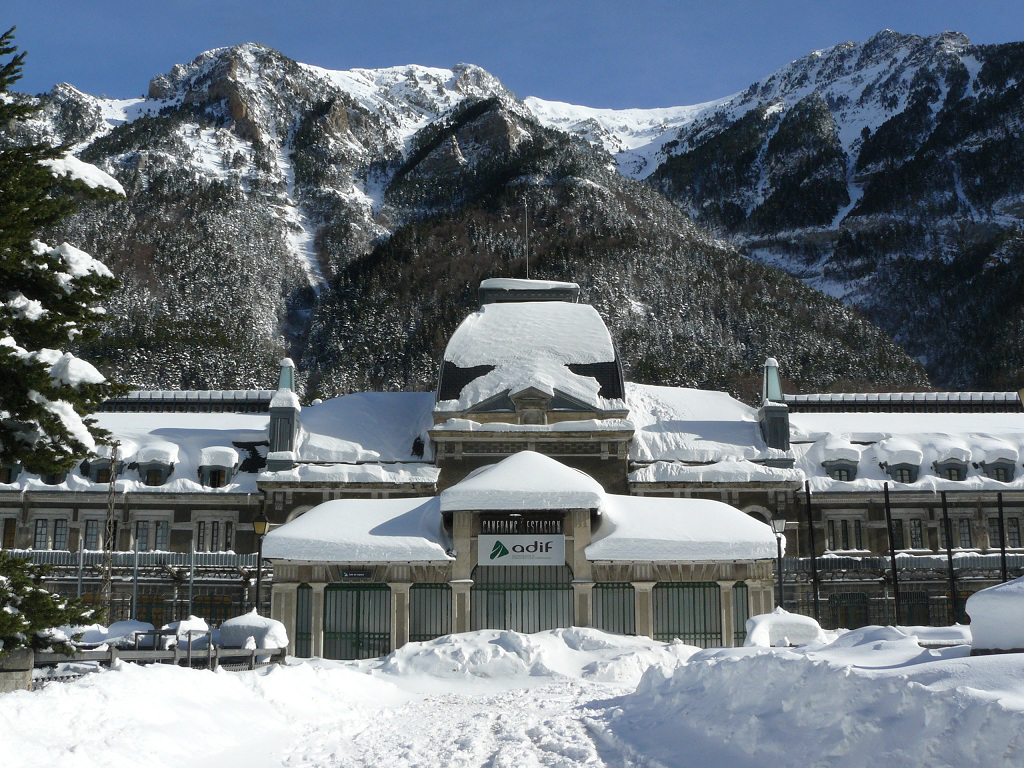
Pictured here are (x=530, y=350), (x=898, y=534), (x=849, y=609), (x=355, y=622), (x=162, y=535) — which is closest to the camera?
(x=355, y=622)

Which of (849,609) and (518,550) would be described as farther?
(849,609)

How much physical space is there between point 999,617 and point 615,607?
828 inches

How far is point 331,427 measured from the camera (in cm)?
5059

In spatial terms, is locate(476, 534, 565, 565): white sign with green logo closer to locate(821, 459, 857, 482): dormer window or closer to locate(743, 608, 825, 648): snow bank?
locate(743, 608, 825, 648): snow bank

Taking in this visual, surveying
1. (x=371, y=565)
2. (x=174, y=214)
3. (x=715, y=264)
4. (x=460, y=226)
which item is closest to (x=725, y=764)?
(x=371, y=565)

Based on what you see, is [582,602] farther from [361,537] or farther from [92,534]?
[92,534]

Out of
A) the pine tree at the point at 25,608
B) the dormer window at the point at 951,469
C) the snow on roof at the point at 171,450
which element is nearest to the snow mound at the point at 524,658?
the pine tree at the point at 25,608

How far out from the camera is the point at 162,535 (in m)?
50.1

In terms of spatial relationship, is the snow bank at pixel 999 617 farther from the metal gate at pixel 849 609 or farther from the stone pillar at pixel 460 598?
the metal gate at pixel 849 609

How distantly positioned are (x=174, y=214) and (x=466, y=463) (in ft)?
509

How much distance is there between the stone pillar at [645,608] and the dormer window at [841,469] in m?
21.2

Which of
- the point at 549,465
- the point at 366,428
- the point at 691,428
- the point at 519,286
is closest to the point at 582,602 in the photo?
the point at 549,465

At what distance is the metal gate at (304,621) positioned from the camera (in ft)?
108

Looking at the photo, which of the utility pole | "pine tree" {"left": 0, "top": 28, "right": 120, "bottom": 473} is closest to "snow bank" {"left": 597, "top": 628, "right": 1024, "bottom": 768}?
"pine tree" {"left": 0, "top": 28, "right": 120, "bottom": 473}
